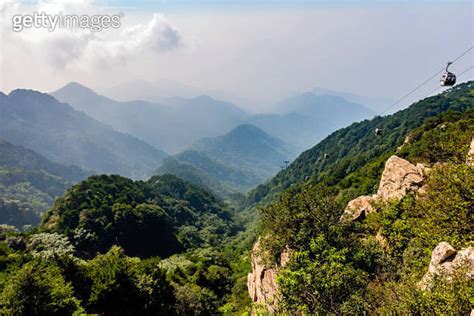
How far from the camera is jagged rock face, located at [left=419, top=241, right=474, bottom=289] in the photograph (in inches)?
417

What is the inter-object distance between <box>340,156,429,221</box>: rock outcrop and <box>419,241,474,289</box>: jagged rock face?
30.5 feet

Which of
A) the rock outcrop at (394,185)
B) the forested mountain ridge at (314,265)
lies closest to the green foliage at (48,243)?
Answer: the forested mountain ridge at (314,265)

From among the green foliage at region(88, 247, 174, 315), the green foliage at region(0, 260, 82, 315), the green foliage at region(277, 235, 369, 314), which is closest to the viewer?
the green foliage at region(277, 235, 369, 314)

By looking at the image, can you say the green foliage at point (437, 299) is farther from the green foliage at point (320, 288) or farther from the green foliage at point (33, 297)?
the green foliage at point (33, 297)

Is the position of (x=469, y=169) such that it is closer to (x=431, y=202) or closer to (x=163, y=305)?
(x=431, y=202)

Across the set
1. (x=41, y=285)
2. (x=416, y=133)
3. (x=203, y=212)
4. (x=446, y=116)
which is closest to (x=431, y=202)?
(x=41, y=285)

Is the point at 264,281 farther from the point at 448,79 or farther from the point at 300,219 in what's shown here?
the point at 448,79

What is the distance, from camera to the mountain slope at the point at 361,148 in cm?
7559

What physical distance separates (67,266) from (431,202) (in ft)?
95.0

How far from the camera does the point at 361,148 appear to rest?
11931cm

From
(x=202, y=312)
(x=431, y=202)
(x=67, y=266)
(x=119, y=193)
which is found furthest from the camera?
(x=119, y=193)

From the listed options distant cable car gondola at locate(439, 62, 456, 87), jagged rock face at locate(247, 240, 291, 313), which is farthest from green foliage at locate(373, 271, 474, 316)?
distant cable car gondola at locate(439, 62, 456, 87)

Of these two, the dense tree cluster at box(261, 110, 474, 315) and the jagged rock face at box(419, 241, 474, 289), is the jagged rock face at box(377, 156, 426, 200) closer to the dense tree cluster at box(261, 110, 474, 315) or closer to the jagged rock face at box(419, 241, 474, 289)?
the dense tree cluster at box(261, 110, 474, 315)

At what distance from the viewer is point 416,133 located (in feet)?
200
